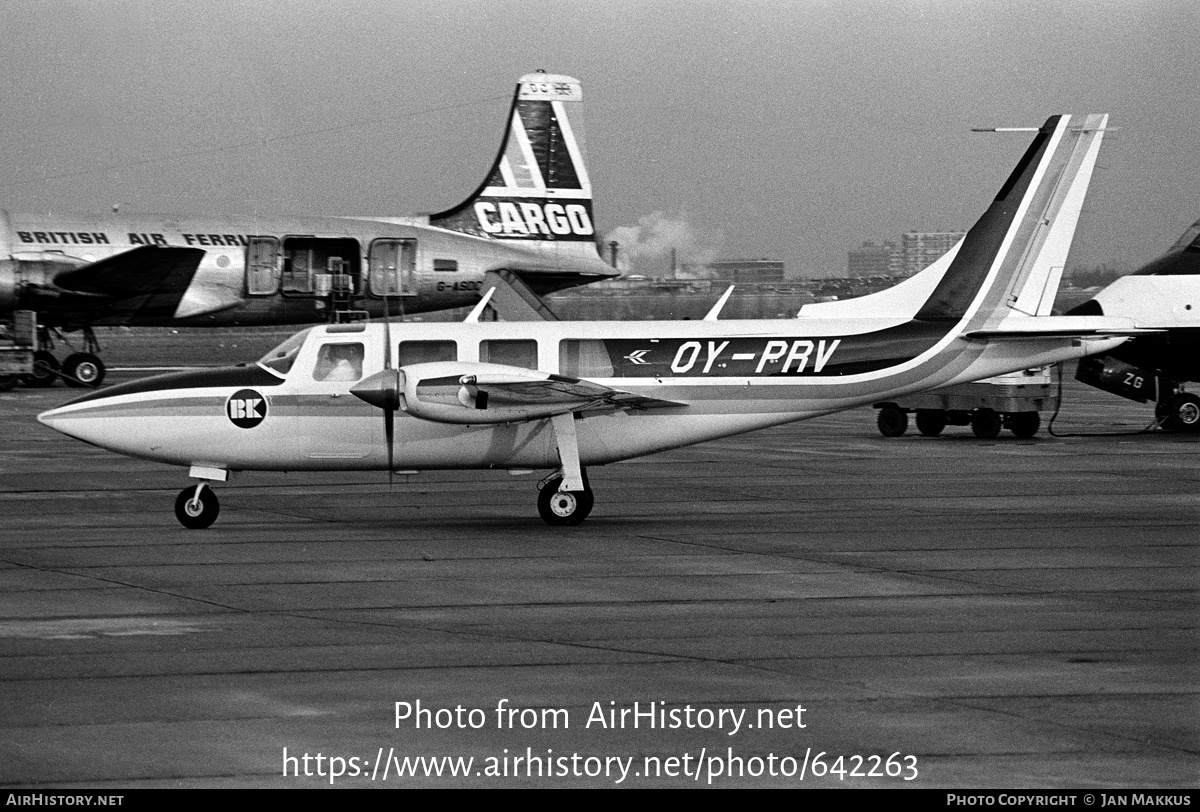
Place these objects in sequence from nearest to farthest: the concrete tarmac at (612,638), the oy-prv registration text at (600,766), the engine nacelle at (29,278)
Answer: the oy-prv registration text at (600,766) < the concrete tarmac at (612,638) < the engine nacelle at (29,278)

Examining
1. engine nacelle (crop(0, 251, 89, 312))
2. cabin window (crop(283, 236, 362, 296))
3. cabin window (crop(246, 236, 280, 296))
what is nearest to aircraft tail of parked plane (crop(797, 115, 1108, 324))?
cabin window (crop(283, 236, 362, 296))

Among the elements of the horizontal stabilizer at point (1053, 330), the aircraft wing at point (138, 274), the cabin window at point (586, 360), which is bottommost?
the cabin window at point (586, 360)

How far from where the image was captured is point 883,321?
17.8 meters

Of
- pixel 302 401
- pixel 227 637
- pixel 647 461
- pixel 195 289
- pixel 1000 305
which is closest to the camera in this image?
pixel 227 637

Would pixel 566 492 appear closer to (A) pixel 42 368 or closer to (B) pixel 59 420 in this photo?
(B) pixel 59 420

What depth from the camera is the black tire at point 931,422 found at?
1113 inches

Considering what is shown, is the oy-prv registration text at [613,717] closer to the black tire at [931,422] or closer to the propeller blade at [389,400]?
the propeller blade at [389,400]

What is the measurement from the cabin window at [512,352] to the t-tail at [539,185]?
96.5 feet

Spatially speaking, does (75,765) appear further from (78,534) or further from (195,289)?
(195,289)

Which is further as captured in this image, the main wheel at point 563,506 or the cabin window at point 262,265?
the cabin window at point 262,265

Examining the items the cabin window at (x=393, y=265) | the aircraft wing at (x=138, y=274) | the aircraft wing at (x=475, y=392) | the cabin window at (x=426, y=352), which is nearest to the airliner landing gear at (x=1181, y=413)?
the aircraft wing at (x=475, y=392)

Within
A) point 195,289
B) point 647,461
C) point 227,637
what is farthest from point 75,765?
point 195,289

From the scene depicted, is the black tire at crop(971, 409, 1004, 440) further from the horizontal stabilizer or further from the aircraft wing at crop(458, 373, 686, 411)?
the aircraft wing at crop(458, 373, 686, 411)

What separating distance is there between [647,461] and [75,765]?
1721 cm
